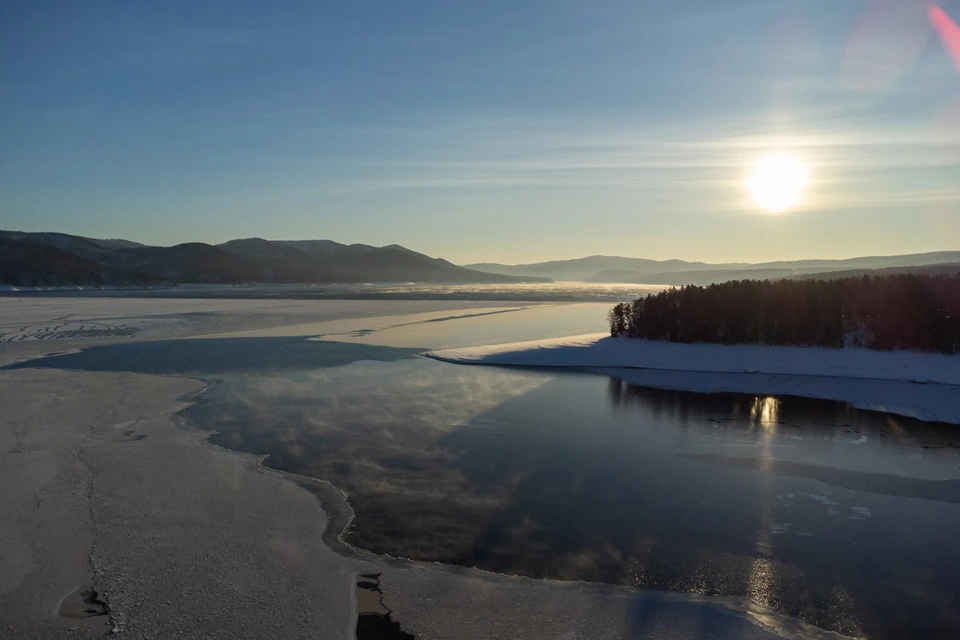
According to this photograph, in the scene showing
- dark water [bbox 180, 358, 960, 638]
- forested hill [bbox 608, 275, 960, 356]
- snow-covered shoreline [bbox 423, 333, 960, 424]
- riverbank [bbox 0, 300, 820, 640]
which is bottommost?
riverbank [bbox 0, 300, 820, 640]

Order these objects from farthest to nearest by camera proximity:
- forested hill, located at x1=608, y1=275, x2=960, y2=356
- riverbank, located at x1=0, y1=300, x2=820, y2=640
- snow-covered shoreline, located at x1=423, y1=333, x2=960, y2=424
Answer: forested hill, located at x1=608, y1=275, x2=960, y2=356 < snow-covered shoreline, located at x1=423, y1=333, x2=960, y2=424 < riverbank, located at x1=0, y1=300, x2=820, y2=640

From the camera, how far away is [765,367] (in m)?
25.0

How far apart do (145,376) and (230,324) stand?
21.5 meters

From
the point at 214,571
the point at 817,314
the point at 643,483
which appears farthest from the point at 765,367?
the point at 214,571

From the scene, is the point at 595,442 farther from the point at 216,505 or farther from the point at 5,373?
the point at 5,373

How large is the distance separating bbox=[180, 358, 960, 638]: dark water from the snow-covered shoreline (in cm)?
238

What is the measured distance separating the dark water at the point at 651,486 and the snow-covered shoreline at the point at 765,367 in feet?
7.81

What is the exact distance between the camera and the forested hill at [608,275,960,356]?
84.3ft

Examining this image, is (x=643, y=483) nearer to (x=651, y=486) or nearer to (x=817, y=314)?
(x=651, y=486)

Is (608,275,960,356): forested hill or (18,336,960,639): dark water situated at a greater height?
(608,275,960,356): forested hill

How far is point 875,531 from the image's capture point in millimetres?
9016

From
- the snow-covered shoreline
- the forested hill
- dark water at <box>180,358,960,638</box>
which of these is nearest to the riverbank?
dark water at <box>180,358,960,638</box>

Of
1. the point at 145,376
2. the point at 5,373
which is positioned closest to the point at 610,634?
the point at 145,376

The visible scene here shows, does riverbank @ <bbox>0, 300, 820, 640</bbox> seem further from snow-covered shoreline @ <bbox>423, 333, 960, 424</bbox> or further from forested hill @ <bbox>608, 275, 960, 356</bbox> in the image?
forested hill @ <bbox>608, 275, 960, 356</bbox>
